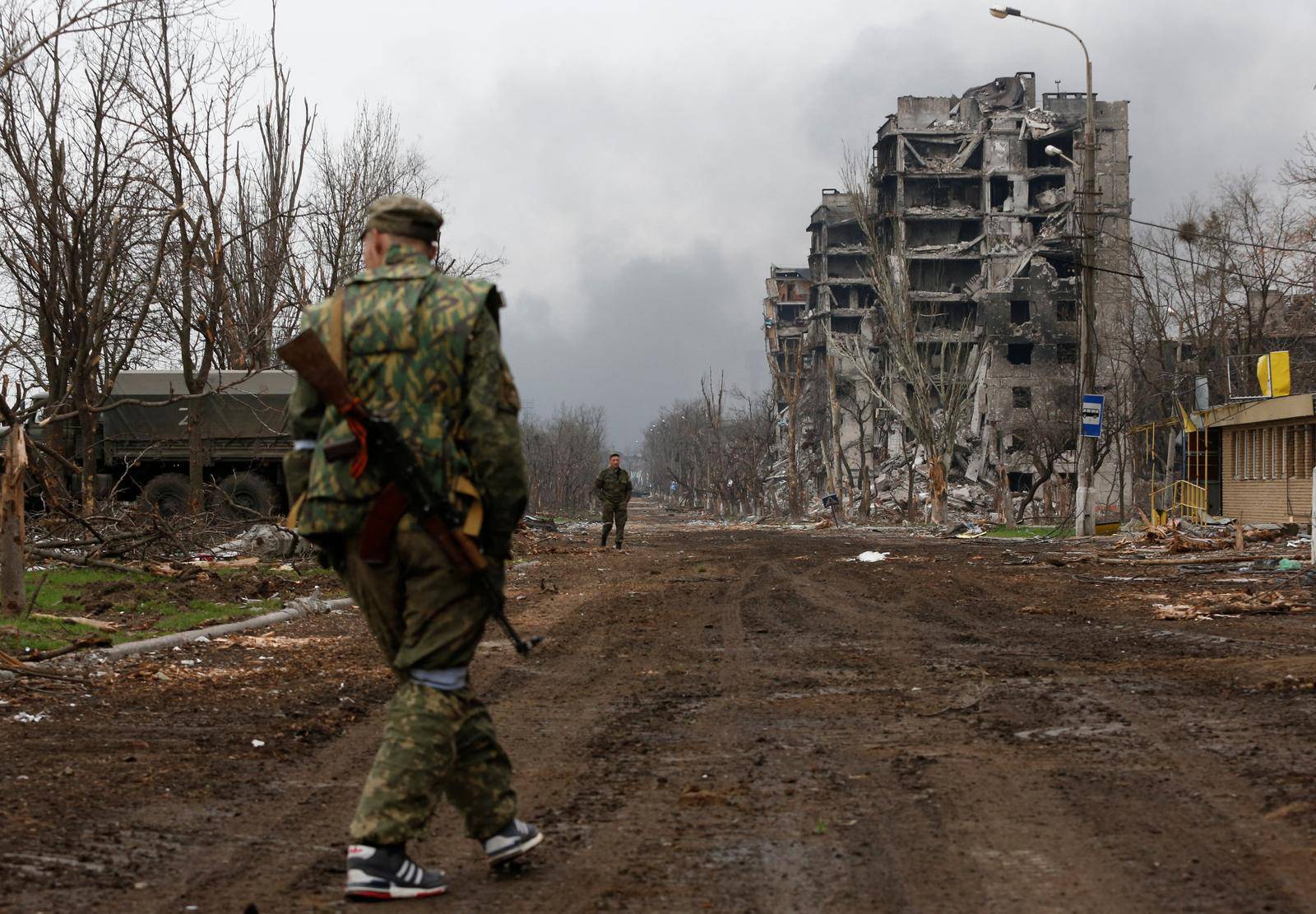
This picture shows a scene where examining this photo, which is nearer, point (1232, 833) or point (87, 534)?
point (1232, 833)

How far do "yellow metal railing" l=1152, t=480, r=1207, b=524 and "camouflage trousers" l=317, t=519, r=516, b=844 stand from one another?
29.5 m

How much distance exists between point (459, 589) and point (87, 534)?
42.3ft

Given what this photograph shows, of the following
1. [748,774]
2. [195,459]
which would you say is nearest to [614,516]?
[195,459]

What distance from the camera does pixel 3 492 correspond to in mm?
10328

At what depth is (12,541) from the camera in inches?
411

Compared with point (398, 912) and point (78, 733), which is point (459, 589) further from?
point (78, 733)

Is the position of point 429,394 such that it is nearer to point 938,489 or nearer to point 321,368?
point 321,368

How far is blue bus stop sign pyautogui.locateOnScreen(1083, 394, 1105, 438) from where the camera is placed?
27.7m

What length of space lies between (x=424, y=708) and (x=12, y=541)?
7920 millimetres

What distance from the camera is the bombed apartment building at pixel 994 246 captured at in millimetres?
77062

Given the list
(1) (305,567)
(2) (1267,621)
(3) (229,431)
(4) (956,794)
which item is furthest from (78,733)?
(3) (229,431)

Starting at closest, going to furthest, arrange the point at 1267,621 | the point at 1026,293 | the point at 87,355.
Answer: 1. the point at 1267,621
2. the point at 87,355
3. the point at 1026,293

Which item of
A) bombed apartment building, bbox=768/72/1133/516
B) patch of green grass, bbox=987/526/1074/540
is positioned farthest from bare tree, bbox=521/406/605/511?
patch of green grass, bbox=987/526/1074/540

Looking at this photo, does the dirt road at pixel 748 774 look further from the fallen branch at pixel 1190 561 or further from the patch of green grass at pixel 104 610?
the fallen branch at pixel 1190 561
